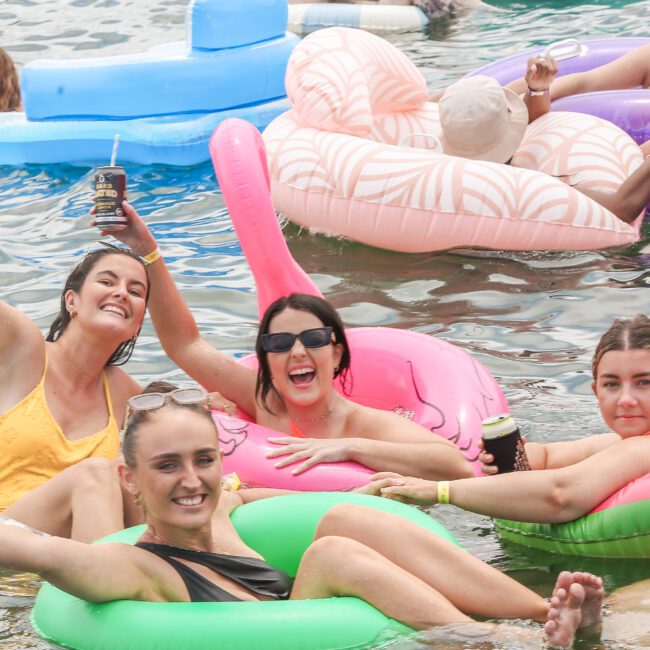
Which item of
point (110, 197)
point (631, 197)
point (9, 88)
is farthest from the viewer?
point (9, 88)

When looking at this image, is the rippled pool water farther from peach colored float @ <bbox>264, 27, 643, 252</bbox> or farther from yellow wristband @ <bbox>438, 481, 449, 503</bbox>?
yellow wristband @ <bbox>438, 481, 449, 503</bbox>

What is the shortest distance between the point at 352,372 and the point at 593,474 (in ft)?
4.43

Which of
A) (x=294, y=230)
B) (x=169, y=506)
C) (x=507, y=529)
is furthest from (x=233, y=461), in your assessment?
(x=294, y=230)

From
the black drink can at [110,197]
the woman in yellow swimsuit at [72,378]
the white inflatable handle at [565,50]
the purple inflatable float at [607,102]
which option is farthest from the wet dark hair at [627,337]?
the white inflatable handle at [565,50]

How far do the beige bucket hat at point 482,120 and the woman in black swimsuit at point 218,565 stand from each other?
376 cm

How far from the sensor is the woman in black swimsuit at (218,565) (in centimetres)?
326

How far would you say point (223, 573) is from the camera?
135 inches

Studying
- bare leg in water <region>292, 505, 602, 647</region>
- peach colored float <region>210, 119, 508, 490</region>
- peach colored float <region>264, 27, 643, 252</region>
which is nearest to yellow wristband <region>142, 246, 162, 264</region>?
peach colored float <region>210, 119, 508, 490</region>

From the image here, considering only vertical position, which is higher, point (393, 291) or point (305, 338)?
point (305, 338)

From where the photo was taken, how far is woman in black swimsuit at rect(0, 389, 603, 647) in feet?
10.7

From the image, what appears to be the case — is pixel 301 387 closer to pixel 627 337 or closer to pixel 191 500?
pixel 627 337

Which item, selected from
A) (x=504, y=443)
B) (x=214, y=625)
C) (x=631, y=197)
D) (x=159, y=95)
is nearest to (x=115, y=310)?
(x=504, y=443)

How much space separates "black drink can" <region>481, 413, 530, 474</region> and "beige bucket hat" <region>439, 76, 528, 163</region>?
124 inches

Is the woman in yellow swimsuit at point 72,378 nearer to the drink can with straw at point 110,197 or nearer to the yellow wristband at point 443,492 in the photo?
the drink can with straw at point 110,197
